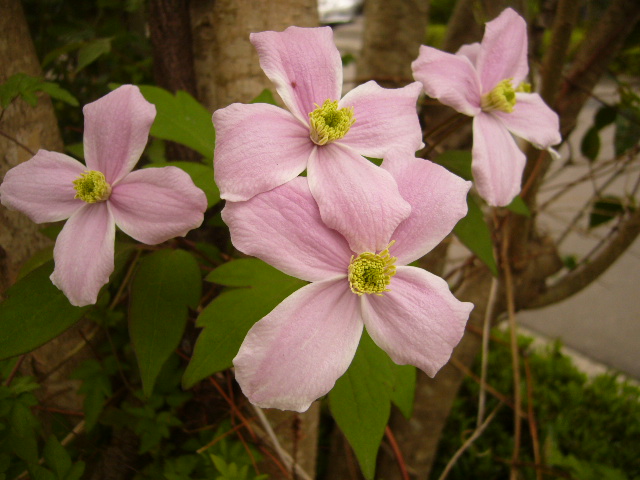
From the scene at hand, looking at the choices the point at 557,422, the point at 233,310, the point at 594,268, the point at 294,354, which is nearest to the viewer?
the point at 294,354

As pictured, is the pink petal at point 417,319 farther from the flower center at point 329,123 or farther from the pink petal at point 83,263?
the pink petal at point 83,263

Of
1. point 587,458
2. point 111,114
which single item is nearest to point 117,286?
point 111,114

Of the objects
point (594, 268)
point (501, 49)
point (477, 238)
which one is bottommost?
point (594, 268)

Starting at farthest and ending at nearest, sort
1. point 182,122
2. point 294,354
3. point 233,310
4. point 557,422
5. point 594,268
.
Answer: point 557,422, point 594,268, point 182,122, point 233,310, point 294,354

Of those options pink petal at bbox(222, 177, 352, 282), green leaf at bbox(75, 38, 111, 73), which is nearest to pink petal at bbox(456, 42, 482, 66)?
pink petal at bbox(222, 177, 352, 282)

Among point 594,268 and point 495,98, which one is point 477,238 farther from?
point 594,268

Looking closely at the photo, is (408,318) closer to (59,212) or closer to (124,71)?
(59,212)

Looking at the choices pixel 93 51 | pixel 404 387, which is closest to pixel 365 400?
pixel 404 387
